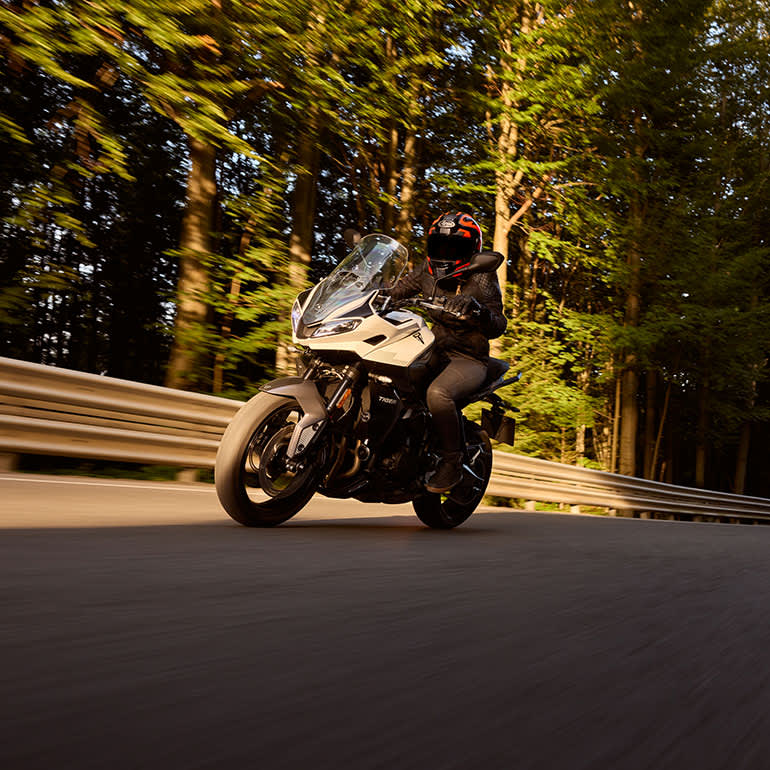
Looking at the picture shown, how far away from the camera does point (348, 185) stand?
810 inches

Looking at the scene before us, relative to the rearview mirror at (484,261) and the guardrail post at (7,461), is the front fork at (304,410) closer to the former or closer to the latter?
the rearview mirror at (484,261)

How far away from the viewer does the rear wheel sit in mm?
6410

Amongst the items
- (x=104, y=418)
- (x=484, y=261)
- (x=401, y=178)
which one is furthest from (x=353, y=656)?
(x=401, y=178)

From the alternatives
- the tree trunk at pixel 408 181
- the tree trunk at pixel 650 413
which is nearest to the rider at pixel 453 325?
the tree trunk at pixel 408 181

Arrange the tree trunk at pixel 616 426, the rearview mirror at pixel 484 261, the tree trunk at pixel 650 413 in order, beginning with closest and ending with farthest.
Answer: the rearview mirror at pixel 484 261, the tree trunk at pixel 616 426, the tree trunk at pixel 650 413

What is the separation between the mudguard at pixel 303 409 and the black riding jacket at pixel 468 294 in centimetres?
116

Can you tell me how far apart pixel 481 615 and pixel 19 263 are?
9470 millimetres

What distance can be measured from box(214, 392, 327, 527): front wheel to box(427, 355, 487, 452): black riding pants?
1.10 m

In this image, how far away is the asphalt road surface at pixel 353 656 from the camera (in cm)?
165

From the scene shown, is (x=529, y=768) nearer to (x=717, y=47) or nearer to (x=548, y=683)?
(x=548, y=683)

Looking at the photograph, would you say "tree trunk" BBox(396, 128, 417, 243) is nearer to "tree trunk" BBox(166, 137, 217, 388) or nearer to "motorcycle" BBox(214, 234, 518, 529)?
"tree trunk" BBox(166, 137, 217, 388)

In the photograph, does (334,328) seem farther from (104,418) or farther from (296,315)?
(104,418)

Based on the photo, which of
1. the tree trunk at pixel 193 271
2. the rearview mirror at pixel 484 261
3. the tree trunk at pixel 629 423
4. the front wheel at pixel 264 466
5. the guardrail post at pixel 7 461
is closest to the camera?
the front wheel at pixel 264 466

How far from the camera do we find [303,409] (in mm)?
4973
